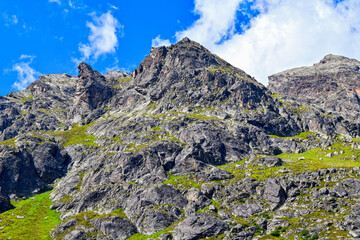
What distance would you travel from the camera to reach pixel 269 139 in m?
166

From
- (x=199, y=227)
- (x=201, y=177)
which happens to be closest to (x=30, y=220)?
(x=201, y=177)

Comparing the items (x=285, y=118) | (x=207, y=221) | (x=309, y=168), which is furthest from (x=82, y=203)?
(x=285, y=118)

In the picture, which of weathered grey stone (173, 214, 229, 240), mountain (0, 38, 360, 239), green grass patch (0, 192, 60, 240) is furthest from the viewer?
green grass patch (0, 192, 60, 240)

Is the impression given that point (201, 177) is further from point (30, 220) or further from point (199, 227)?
point (30, 220)

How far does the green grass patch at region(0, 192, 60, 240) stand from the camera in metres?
108

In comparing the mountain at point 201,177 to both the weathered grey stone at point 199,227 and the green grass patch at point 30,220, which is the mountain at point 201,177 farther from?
the green grass patch at point 30,220

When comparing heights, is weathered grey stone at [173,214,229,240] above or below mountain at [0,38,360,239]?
below

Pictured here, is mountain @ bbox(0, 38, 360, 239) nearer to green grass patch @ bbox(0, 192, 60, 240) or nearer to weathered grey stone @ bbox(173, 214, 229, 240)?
weathered grey stone @ bbox(173, 214, 229, 240)

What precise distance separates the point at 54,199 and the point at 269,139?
425 ft

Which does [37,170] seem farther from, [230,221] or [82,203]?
[230,221]

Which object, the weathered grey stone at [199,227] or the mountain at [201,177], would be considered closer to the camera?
the weathered grey stone at [199,227]

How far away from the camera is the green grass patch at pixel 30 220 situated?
108 m

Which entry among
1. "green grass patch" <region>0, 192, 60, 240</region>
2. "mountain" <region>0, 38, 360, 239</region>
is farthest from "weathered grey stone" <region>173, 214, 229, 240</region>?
"green grass patch" <region>0, 192, 60, 240</region>

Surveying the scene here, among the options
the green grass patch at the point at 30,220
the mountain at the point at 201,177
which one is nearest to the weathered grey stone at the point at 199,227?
the mountain at the point at 201,177
